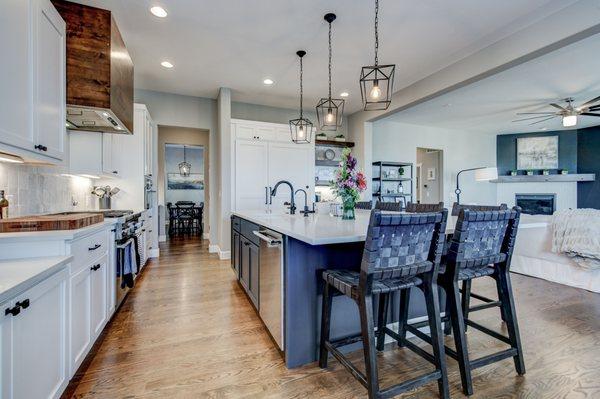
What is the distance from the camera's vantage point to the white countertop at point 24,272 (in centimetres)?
101

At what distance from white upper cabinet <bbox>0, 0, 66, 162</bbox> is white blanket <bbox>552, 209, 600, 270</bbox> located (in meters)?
5.01

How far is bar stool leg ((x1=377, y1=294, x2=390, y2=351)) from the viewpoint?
196 centimetres

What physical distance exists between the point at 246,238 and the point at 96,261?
48.4 inches

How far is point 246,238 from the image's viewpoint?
9.22 feet

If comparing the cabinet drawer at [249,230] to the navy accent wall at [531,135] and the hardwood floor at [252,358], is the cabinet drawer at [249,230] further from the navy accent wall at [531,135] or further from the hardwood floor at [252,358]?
the navy accent wall at [531,135]

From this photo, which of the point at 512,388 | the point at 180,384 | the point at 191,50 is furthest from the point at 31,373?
the point at 191,50

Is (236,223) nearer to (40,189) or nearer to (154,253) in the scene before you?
(40,189)

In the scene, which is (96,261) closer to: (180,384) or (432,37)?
(180,384)

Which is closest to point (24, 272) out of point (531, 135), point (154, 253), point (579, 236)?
point (154, 253)

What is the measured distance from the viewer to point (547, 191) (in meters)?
8.16

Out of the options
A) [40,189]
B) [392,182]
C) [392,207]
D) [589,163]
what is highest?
[589,163]

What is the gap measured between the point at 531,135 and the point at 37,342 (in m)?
10.8

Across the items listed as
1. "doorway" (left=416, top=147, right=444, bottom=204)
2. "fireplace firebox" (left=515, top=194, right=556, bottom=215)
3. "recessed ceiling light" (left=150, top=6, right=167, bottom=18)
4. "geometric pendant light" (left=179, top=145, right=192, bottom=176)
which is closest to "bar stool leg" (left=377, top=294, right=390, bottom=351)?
"recessed ceiling light" (left=150, top=6, right=167, bottom=18)

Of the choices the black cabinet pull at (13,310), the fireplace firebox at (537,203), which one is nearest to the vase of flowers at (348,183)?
the black cabinet pull at (13,310)
